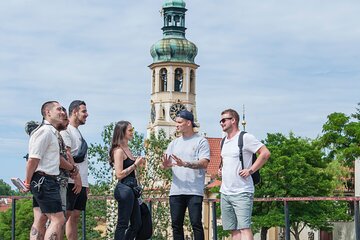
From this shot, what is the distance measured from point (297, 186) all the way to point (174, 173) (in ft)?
142

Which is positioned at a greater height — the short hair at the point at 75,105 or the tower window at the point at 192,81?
the tower window at the point at 192,81

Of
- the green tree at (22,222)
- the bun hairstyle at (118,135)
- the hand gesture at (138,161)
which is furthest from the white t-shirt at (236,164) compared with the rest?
the green tree at (22,222)

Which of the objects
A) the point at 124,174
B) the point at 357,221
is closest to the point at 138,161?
the point at 124,174

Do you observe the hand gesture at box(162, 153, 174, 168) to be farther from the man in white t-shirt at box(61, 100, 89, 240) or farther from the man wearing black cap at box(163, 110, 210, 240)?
the man in white t-shirt at box(61, 100, 89, 240)

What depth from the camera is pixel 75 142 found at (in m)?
9.99

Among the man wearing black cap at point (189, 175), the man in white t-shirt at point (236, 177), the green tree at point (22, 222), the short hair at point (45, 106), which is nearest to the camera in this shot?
the short hair at point (45, 106)

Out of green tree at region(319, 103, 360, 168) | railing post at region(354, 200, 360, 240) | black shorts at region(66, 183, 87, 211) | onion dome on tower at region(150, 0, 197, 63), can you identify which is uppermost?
onion dome on tower at region(150, 0, 197, 63)

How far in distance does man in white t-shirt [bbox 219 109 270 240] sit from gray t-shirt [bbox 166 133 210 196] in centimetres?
33

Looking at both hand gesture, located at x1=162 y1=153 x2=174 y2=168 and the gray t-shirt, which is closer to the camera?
hand gesture, located at x1=162 y1=153 x2=174 y2=168

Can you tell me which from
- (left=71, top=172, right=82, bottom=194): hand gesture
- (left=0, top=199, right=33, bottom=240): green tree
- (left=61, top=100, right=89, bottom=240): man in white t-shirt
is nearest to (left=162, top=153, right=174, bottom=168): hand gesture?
(left=61, top=100, right=89, bottom=240): man in white t-shirt

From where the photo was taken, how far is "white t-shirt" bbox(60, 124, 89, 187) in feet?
32.3

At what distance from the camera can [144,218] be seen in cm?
1030

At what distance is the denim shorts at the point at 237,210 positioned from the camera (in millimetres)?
9844

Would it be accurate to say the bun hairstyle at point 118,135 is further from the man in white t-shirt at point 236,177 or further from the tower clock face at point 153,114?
the tower clock face at point 153,114
